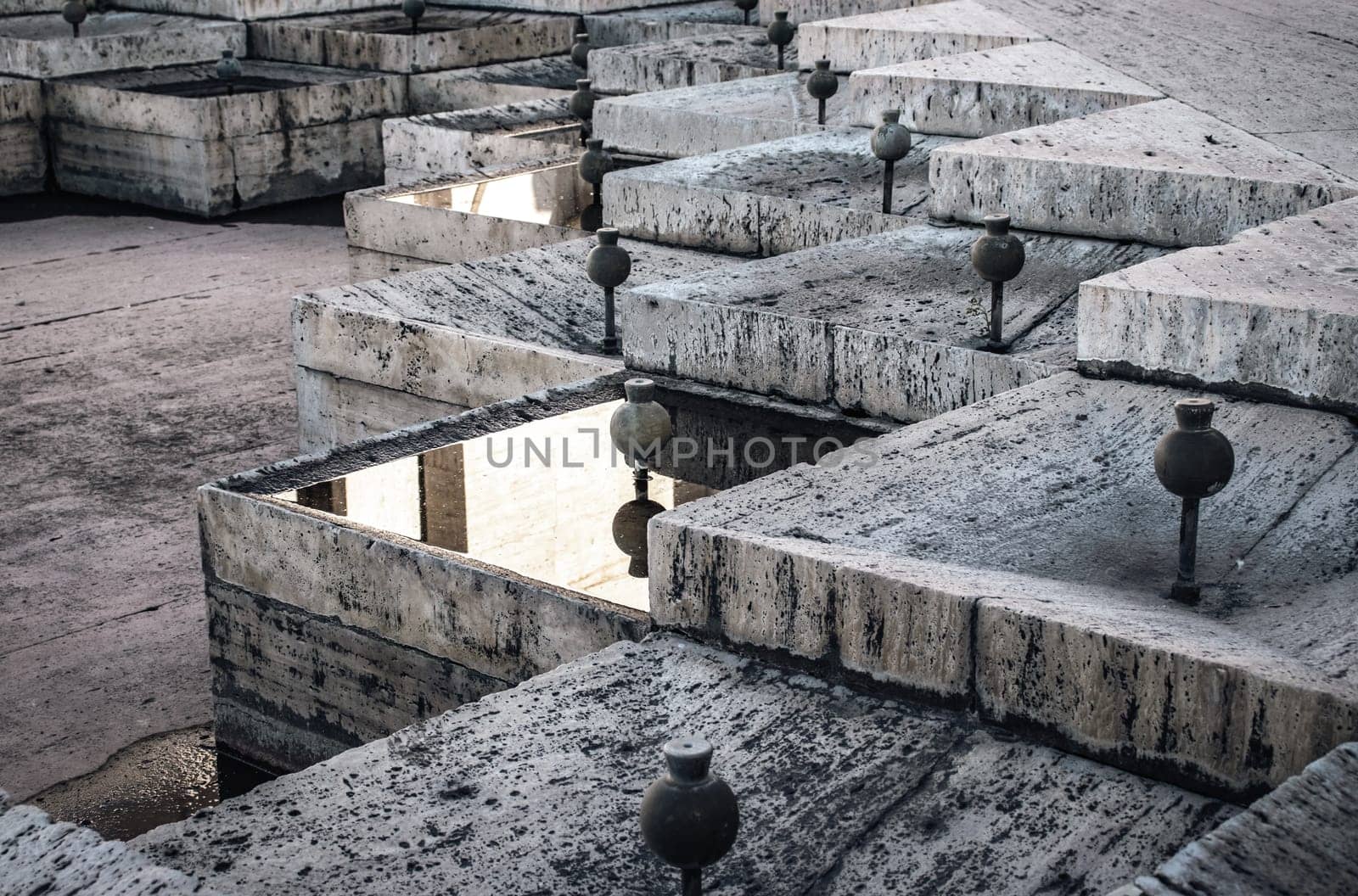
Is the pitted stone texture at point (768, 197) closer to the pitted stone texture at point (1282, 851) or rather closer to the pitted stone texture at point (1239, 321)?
the pitted stone texture at point (1239, 321)

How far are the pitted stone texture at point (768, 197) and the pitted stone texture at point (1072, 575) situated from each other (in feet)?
8.73

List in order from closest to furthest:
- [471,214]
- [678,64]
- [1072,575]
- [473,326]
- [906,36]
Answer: [1072,575]
[473,326]
[471,214]
[906,36]
[678,64]

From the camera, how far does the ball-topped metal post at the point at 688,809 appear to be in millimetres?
2482

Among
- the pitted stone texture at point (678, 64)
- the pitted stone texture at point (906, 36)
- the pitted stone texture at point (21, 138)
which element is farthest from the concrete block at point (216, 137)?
the pitted stone texture at point (906, 36)

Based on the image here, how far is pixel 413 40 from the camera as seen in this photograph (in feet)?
45.3

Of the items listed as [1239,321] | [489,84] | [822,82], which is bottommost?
[489,84]

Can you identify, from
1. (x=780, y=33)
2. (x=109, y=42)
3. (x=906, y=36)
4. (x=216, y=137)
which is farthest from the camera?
(x=109, y=42)

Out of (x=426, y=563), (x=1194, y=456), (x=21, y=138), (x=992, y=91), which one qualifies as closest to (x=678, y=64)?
(x=992, y=91)

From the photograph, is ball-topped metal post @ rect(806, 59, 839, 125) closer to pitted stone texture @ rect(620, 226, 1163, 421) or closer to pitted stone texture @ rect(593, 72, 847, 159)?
pitted stone texture @ rect(593, 72, 847, 159)

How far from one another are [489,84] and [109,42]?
339 cm

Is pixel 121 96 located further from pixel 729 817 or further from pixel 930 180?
pixel 729 817

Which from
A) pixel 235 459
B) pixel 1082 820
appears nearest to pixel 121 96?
pixel 235 459

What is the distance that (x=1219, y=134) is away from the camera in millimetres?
6656

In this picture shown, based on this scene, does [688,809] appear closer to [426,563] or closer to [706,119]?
[426,563]
